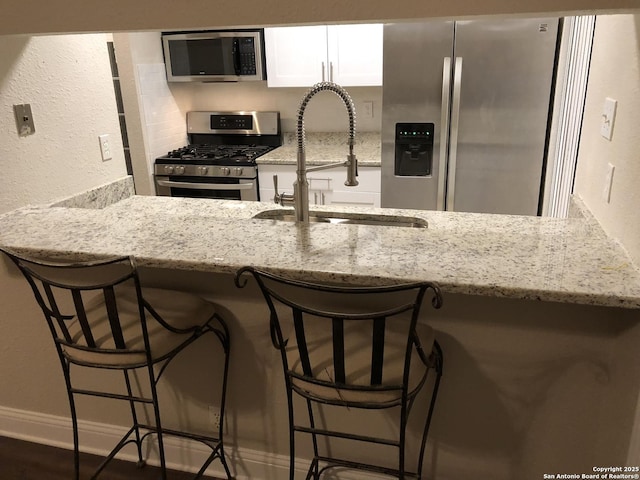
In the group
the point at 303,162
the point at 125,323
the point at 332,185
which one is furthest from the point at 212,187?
the point at 125,323

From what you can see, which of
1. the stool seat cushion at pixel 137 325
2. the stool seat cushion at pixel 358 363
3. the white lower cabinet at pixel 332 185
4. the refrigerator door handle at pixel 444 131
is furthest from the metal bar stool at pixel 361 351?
the white lower cabinet at pixel 332 185

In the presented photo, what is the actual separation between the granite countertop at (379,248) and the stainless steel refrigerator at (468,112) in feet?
3.71

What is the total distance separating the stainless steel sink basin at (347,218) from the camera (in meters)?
2.05

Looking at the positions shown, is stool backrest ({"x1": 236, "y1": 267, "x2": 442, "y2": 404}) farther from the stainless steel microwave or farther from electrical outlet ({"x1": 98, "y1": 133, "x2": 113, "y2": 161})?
the stainless steel microwave

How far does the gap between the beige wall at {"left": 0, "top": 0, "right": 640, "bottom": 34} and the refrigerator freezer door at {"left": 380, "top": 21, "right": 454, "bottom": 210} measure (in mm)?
1528

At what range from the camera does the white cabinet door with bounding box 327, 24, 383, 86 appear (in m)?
3.45

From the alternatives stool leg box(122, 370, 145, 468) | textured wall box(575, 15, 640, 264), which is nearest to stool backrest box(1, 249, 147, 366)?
stool leg box(122, 370, 145, 468)

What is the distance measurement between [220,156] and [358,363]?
274 cm

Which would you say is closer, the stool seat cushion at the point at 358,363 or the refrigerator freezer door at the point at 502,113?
the stool seat cushion at the point at 358,363

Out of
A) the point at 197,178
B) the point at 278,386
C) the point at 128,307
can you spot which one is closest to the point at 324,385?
the point at 278,386

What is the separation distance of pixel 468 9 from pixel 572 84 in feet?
5.23

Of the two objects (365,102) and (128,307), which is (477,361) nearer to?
(128,307)

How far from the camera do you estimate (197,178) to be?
3.70 metres

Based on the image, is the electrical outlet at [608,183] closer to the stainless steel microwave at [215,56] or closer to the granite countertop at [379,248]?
the granite countertop at [379,248]
